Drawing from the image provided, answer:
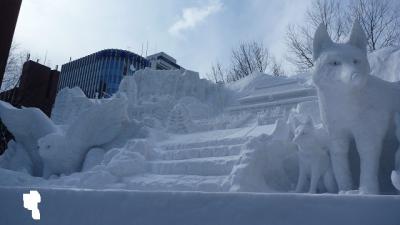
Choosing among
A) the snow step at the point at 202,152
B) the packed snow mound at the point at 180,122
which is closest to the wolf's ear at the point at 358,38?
the snow step at the point at 202,152

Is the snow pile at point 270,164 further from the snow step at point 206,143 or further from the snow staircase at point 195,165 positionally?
the snow step at point 206,143

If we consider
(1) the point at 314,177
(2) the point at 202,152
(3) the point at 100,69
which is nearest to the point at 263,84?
(2) the point at 202,152

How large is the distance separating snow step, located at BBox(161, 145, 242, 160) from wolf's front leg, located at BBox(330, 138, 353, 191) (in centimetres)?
213

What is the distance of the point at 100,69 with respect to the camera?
4716 cm

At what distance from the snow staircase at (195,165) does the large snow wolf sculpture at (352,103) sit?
1.70m

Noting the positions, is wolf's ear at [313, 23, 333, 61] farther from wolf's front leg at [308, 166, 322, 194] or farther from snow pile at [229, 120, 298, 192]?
snow pile at [229, 120, 298, 192]

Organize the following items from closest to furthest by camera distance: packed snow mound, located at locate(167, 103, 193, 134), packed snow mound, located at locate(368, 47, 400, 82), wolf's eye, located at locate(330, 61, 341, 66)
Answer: wolf's eye, located at locate(330, 61, 341, 66) < packed snow mound, located at locate(368, 47, 400, 82) < packed snow mound, located at locate(167, 103, 193, 134)

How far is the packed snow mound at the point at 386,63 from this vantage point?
5480 mm

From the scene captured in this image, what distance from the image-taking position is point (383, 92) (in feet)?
11.5

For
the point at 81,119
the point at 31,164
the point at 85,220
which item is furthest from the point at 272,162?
the point at 31,164

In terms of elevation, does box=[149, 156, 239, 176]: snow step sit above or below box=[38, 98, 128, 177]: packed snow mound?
below

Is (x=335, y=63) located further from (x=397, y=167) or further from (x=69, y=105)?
(x=69, y=105)

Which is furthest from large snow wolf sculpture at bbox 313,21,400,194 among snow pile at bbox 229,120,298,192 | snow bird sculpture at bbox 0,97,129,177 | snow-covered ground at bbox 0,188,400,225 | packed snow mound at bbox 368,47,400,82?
snow bird sculpture at bbox 0,97,129,177

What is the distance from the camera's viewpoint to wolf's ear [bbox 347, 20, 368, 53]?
3568mm
